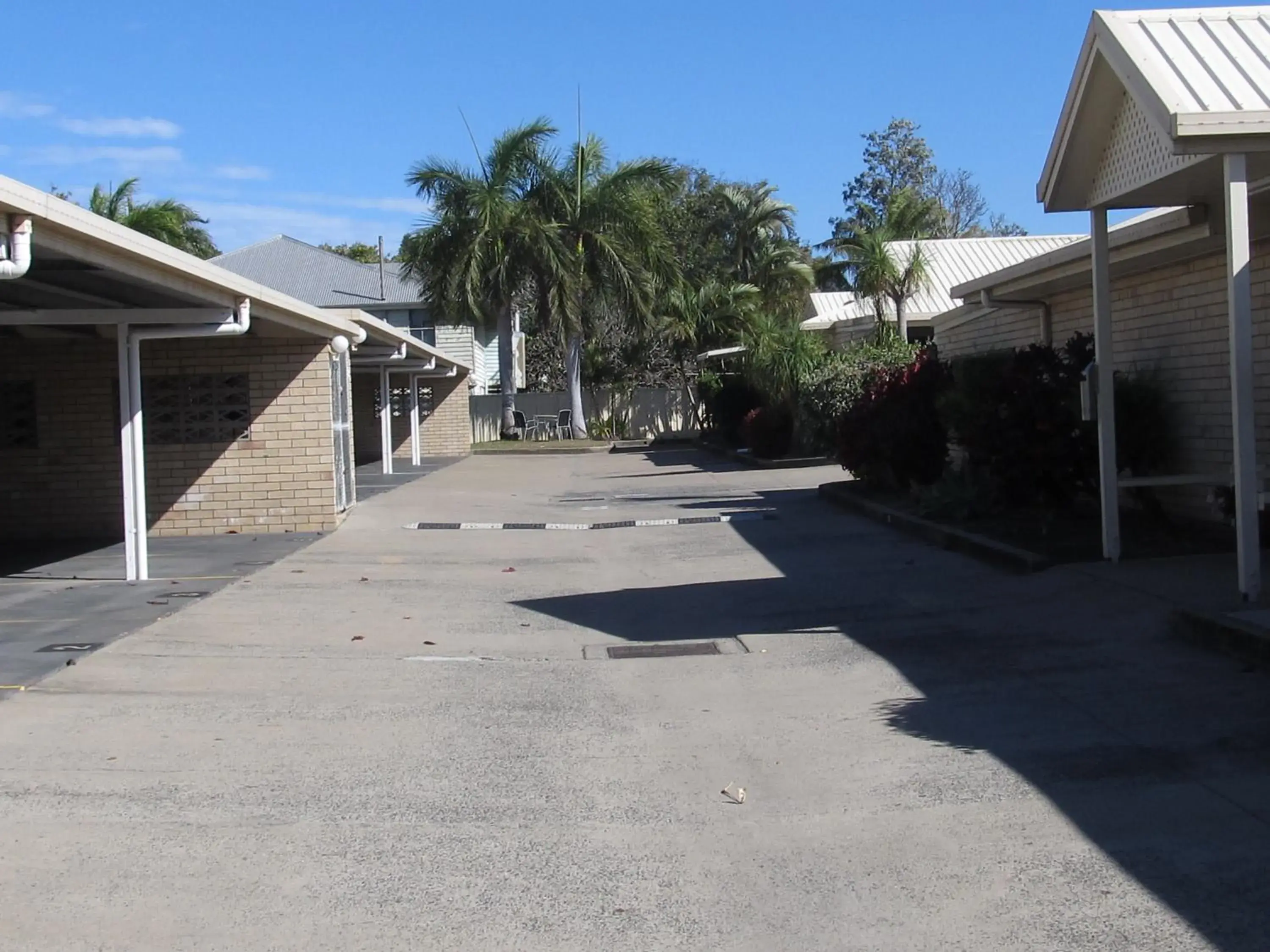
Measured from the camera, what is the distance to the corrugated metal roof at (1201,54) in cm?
840

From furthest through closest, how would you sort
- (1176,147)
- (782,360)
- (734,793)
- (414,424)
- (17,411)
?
(414,424) → (782,360) → (17,411) → (1176,147) → (734,793)

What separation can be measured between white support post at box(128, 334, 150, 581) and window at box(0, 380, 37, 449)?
478 cm

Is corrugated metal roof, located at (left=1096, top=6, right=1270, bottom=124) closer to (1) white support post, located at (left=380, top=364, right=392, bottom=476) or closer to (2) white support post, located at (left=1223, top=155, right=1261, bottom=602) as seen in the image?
(2) white support post, located at (left=1223, top=155, right=1261, bottom=602)

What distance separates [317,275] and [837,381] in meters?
33.2

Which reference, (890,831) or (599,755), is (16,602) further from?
(890,831)

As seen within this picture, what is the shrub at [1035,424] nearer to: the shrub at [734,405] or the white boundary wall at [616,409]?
the shrub at [734,405]

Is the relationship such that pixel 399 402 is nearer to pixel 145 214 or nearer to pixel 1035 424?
pixel 145 214

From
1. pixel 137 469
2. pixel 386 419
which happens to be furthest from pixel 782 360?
pixel 137 469

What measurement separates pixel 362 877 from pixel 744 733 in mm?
2642

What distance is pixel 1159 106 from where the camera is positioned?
8.39m

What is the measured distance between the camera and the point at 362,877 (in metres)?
5.13

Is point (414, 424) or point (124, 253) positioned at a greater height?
point (124, 253)

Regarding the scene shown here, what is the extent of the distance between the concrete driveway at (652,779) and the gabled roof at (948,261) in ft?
79.6

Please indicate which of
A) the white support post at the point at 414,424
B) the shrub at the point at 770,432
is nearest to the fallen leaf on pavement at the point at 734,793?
the shrub at the point at 770,432
